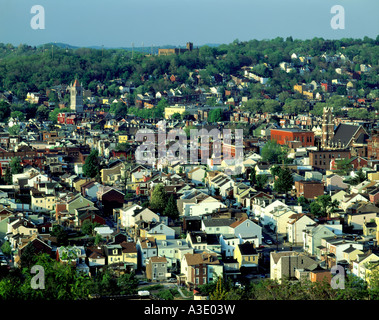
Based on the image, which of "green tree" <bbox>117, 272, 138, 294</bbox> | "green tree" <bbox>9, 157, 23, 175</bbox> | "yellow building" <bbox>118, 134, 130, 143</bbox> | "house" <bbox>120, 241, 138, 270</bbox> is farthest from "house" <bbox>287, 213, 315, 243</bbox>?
"yellow building" <bbox>118, 134, 130, 143</bbox>

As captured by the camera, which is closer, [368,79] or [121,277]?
[121,277]

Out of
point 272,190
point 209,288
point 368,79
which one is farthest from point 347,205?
point 368,79

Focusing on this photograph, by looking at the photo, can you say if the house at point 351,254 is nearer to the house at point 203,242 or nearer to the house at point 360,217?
the house at point 203,242

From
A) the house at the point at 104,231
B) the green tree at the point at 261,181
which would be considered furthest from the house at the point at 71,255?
the green tree at the point at 261,181

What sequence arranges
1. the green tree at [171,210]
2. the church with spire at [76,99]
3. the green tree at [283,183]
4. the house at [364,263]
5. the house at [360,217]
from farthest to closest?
the church with spire at [76,99], the green tree at [283,183], the green tree at [171,210], the house at [360,217], the house at [364,263]

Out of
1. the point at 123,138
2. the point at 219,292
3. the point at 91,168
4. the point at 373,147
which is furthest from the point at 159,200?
the point at 123,138
